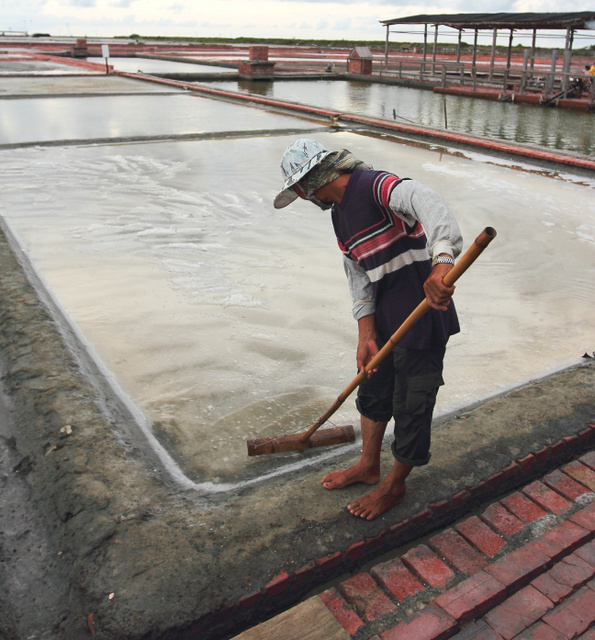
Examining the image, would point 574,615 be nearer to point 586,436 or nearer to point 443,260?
point 586,436

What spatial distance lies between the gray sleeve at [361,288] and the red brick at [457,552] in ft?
2.54

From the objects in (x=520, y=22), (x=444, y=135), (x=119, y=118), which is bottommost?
(x=444, y=135)

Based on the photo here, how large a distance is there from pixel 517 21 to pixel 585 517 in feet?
68.2

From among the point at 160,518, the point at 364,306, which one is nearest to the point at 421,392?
the point at 364,306

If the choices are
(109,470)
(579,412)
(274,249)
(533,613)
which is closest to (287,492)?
(109,470)

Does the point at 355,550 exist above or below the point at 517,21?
below

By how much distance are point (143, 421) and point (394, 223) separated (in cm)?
146

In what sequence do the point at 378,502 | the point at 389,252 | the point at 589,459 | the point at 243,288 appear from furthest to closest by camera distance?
1. the point at 243,288
2. the point at 589,459
3. the point at 378,502
4. the point at 389,252

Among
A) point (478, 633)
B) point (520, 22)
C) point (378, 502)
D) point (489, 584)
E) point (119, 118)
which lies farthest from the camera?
point (520, 22)

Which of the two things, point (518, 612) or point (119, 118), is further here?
point (119, 118)

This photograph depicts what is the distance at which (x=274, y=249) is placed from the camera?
4680mm

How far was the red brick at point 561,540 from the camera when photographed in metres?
1.87

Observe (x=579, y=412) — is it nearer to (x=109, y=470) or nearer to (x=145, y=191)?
(x=109, y=470)

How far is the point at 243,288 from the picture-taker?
13.0 ft
